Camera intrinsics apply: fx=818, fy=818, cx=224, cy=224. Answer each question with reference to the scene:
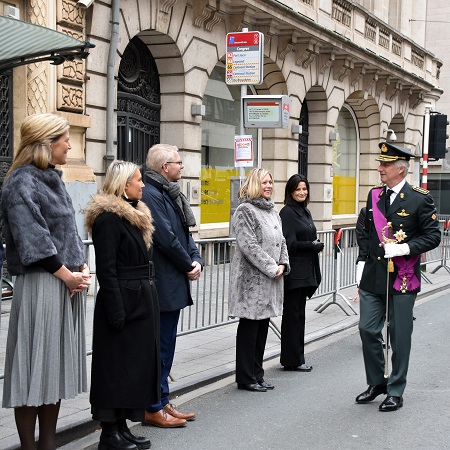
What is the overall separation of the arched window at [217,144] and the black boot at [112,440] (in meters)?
12.0

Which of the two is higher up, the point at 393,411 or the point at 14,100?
the point at 14,100

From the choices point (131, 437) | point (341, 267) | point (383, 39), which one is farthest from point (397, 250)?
point (383, 39)

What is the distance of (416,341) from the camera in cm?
953

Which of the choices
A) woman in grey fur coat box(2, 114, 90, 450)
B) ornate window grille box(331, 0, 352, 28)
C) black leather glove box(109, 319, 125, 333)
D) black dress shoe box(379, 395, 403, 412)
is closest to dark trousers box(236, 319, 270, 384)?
black dress shoe box(379, 395, 403, 412)

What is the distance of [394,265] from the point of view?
6.26 meters

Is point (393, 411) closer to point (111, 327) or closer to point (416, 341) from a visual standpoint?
point (111, 327)

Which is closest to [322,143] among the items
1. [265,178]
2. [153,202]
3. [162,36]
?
[162,36]

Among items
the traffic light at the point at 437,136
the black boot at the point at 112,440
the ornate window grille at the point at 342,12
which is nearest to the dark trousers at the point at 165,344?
the black boot at the point at 112,440

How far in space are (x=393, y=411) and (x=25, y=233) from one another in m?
3.26

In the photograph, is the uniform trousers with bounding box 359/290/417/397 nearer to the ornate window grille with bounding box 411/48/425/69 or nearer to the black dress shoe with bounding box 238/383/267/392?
the black dress shoe with bounding box 238/383/267/392

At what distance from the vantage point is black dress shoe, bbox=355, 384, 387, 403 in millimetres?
6477

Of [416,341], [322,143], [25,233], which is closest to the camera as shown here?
[25,233]

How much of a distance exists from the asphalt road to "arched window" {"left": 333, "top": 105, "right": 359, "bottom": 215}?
1672 centimetres

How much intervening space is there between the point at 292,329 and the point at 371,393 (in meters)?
1.33
